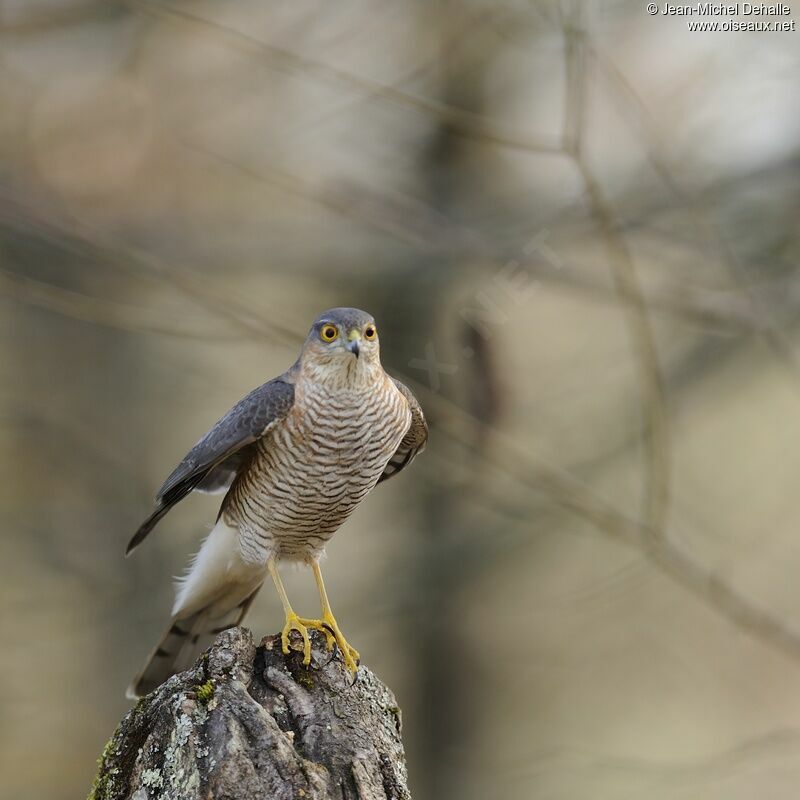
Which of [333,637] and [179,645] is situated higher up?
[179,645]

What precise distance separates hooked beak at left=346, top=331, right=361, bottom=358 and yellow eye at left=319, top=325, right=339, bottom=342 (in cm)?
6

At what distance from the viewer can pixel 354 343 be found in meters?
3.38

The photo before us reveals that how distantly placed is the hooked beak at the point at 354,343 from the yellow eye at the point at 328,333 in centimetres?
6

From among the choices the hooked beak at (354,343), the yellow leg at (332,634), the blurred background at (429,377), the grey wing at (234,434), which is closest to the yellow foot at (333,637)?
the yellow leg at (332,634)

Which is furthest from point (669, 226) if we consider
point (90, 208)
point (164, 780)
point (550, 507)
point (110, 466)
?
point (164, 780)

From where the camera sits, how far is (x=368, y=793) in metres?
2.40

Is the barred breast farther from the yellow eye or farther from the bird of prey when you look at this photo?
the yellow eye

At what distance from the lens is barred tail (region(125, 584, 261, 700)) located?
4.00m

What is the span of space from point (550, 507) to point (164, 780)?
17.1 feet

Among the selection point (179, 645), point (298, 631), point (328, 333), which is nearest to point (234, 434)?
point (328, 333)

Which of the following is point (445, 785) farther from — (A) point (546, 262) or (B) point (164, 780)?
(B) point (164, 780)

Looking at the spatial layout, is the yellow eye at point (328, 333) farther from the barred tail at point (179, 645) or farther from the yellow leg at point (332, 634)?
the barred tail at point (179, 645)

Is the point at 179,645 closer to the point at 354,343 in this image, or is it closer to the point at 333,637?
the point at 333,637

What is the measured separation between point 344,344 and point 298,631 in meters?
0.92
